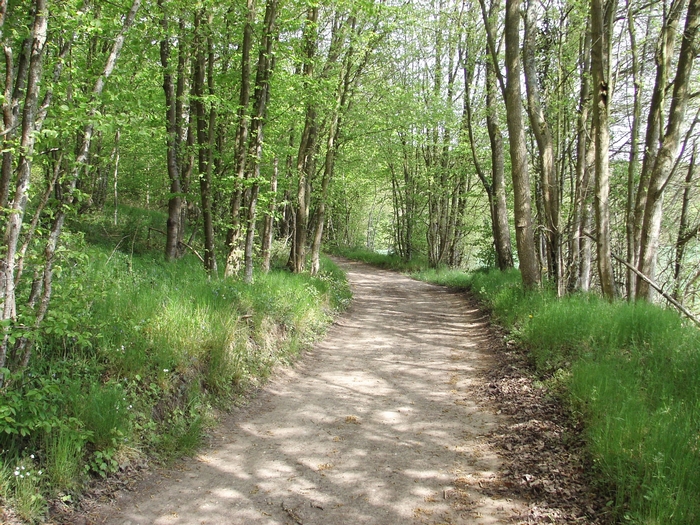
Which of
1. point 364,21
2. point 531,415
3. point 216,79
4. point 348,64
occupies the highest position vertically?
point 364,21

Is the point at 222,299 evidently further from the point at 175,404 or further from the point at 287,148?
the point at 287,148

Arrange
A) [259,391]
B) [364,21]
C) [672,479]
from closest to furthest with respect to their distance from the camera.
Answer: [672,479] < [259,391] < [364,21]

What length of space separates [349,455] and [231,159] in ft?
24.9

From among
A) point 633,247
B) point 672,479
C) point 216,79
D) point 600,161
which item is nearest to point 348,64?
point 216,79

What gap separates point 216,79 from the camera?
9.16 m

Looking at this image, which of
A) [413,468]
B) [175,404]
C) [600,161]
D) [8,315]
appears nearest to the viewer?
[8,315]

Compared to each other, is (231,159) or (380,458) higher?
(231,159)

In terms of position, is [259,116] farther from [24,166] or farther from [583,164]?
[583,164]

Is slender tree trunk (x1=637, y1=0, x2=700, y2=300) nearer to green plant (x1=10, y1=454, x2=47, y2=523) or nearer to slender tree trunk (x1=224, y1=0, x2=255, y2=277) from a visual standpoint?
slender tree trunk (x1=224, y1=0, x2=255, y2=277)

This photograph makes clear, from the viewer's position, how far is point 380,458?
433 cm

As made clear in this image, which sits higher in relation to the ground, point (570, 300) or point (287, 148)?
point (287, 148)

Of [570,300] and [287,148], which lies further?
[287,148]

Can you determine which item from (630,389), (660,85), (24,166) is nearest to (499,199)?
(660,85)

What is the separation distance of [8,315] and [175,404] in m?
1.67
